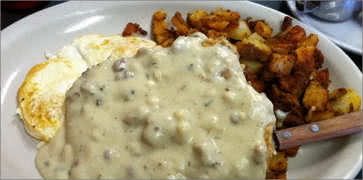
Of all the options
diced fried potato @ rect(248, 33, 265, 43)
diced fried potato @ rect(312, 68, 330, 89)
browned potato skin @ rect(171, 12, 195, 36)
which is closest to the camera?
diced fried potato @ rect(312, 68, 330, 89)

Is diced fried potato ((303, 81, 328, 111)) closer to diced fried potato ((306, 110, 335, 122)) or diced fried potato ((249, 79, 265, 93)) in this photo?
diced fried potato ((306, 110, 335, 122))

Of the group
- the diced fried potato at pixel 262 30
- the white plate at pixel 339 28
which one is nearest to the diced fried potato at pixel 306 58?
the diced fried potato at pixel 262 30

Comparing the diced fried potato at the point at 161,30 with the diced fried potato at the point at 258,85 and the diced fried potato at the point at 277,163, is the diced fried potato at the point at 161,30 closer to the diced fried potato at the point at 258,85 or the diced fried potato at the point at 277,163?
the diced fried potato at the point at 258,85

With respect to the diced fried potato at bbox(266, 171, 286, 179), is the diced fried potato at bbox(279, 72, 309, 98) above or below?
above

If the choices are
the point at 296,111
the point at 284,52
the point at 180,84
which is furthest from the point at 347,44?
the point at 180,84

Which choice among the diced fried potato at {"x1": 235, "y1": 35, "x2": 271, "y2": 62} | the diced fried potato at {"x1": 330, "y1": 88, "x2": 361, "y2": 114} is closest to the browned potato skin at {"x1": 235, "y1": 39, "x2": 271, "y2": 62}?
the diced fried potato at {"x1": 235, "y1": 35, "x2": 271, "y2": 62}

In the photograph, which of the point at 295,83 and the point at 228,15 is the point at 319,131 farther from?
the point at 228,15
